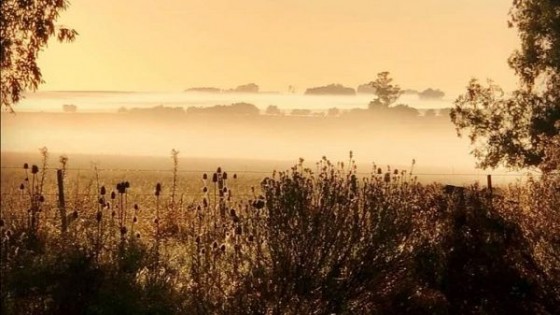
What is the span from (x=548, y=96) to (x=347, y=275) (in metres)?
20.1

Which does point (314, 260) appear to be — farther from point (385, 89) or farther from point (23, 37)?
point (385, 89)

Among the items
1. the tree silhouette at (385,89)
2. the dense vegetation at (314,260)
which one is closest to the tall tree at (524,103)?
the dense vegetation at (314,260)

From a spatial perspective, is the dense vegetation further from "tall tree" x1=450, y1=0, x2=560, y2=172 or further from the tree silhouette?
the tree silhouette

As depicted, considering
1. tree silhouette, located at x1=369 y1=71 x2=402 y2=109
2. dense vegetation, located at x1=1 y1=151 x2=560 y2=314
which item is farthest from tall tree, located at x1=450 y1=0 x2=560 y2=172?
tree silhouette, located at x1=369 y1=71 x2=402 y2=109

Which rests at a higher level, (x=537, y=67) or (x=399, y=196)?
(x=537, y=67)

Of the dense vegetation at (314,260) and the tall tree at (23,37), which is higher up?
the tall tree at (23,37)

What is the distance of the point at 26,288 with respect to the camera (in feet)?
31.4

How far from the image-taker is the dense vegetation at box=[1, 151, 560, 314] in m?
9.63

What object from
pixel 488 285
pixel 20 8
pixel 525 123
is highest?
pixel 20 8

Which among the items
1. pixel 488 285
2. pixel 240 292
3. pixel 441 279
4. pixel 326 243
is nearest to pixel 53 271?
pixel 240 292

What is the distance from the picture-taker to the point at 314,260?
32.1 feet

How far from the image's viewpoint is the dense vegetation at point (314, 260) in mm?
9633

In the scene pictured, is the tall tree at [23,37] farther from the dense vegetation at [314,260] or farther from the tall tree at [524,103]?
the tall tree at [524,103]

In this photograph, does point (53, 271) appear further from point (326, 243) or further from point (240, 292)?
point (326, 243)
